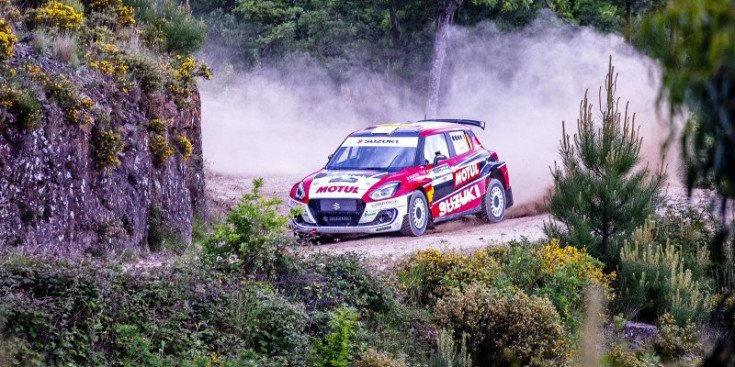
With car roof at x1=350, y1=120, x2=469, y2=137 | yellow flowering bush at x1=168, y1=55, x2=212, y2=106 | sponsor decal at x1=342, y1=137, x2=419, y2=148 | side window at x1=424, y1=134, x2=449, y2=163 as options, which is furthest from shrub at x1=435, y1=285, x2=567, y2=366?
yellow flowering bush at x1=168, y1=55, x2=212, y2=106

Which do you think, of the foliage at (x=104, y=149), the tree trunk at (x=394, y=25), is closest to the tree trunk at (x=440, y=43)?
the tree trunk at (x=394, y=25)

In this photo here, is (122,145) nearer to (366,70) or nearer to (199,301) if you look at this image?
→ (199,301)

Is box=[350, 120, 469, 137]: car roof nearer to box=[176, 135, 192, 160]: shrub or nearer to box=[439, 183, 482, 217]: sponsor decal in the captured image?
box=[439, 183, 482, 217]: sponsor decal

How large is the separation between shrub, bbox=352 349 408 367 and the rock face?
382cm

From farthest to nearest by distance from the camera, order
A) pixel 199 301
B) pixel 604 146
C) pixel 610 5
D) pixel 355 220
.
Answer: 1. pixel 610 5
2. pixel 355 220
3. pixel 604 146
4. pixel 199 301

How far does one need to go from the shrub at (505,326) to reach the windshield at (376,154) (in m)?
5.47

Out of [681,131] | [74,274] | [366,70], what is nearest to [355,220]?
[74,274]

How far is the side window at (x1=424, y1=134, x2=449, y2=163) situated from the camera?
16.8 metres

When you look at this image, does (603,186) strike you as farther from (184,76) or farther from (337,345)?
(184,76)

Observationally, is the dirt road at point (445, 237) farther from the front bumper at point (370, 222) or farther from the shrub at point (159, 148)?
the shrub at point (159, 148)

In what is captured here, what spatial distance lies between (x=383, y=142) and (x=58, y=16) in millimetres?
5831

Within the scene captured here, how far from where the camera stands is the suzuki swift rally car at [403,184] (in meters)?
15.5

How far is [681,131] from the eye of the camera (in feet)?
12.6

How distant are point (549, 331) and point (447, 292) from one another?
150 cm
